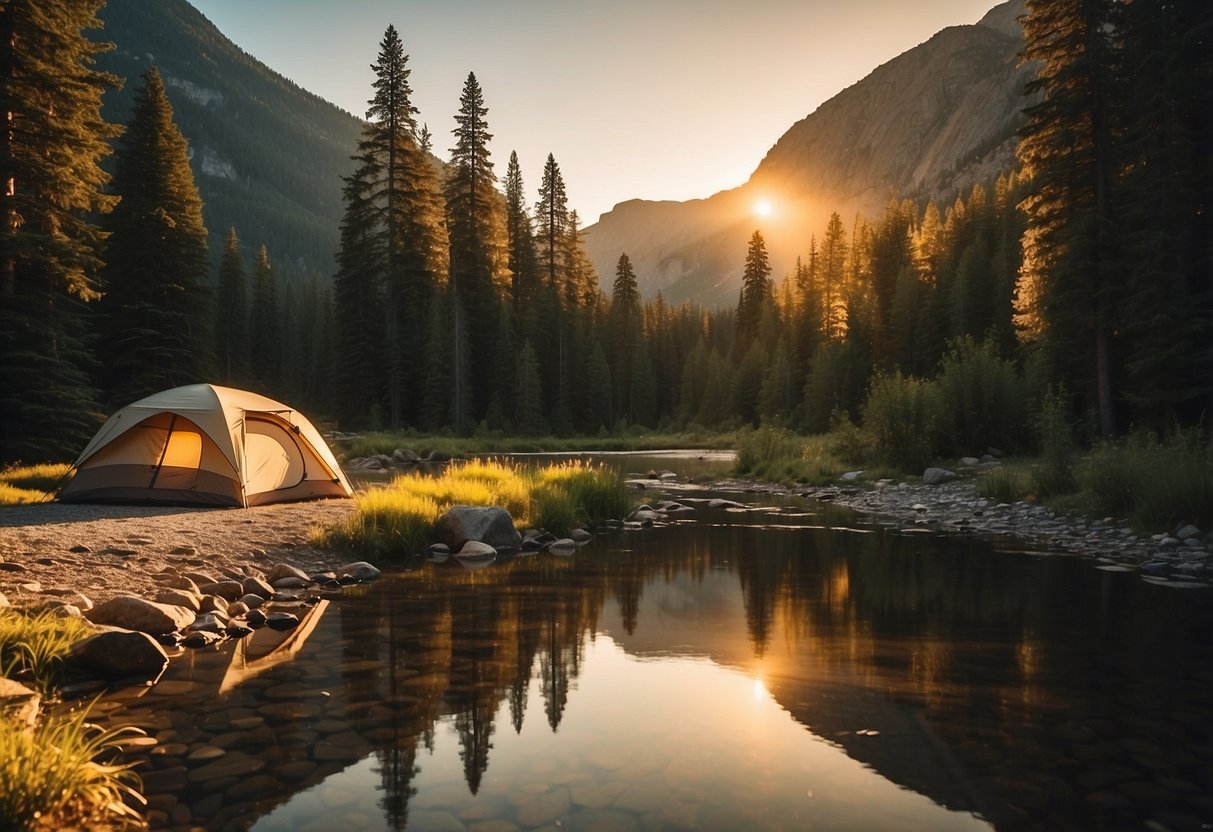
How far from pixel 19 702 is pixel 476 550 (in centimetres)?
745

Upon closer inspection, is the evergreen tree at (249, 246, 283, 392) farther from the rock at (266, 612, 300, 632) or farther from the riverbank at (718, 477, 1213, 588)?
the rock at (266, 612, 300, 632)

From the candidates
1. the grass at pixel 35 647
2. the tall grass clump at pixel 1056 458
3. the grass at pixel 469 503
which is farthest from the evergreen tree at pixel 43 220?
the tall grass clump at pixel 1056 458

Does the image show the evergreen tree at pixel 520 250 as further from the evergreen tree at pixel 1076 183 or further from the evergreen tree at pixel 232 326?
the evergreen tree at pixel 1076 183

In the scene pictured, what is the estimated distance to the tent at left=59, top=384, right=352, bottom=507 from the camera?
1239cm

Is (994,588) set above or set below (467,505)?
below

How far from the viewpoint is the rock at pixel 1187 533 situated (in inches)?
458

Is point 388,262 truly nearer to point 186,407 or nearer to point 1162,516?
point 186,407

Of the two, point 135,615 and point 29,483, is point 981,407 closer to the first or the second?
point 135,615

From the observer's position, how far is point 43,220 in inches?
645

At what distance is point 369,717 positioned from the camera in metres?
5.19

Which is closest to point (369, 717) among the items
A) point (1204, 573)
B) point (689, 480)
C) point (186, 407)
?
point (186, 407)

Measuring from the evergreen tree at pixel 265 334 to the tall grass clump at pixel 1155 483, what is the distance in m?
65.4

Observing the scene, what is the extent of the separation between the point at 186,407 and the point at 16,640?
7.59 metres

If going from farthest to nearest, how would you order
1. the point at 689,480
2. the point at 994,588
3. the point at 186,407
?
the point at 689,480
the point at 186,407
the point at 994,588
